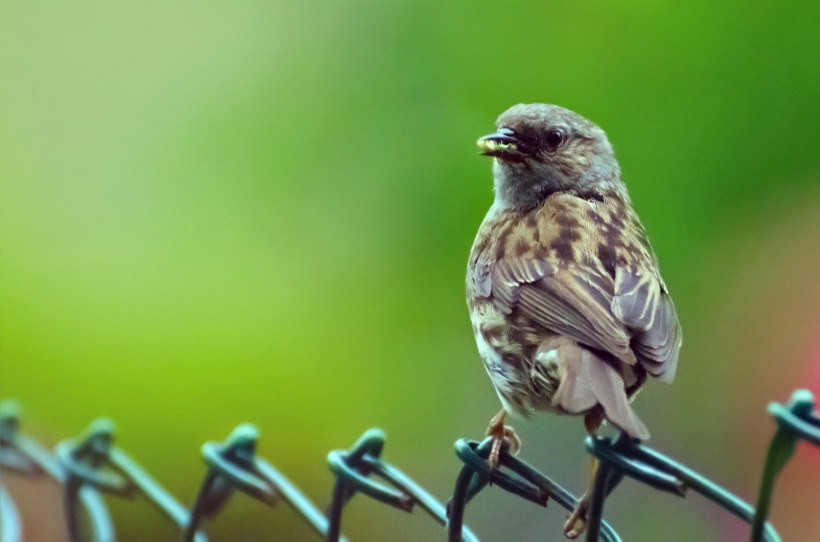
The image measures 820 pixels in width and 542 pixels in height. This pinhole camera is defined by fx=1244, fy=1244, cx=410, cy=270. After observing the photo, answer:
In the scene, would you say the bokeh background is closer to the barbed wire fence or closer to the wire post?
the barbed wire fence

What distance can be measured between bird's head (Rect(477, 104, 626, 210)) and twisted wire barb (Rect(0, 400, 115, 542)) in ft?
3.89

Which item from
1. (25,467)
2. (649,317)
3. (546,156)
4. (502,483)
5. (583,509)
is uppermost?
(546,156)

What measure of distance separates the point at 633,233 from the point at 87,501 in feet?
4.33

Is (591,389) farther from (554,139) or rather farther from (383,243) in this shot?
(383,243)

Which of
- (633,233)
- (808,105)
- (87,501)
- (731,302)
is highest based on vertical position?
(808,105)

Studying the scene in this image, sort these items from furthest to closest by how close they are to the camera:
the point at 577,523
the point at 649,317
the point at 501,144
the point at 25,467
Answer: the point at 501,144 → the point at 25,467 → the point at 649,317 → the point at 577,523

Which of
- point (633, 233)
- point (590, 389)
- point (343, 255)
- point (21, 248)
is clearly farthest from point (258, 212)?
point (590, 389)

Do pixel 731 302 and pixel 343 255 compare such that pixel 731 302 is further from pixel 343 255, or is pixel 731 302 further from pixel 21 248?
pixel 21 248

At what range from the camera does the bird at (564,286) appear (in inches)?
88.8

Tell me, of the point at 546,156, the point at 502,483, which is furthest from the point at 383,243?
the point at 502,483

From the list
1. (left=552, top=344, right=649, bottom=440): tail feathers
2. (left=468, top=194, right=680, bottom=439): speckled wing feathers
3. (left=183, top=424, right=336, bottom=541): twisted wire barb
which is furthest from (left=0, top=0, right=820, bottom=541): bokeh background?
(left=183, top=424, right=336, bottom=541): twisted wire barb

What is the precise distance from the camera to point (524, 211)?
2.92 m

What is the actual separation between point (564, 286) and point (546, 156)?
2.27 ft

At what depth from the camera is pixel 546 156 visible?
3086mm
